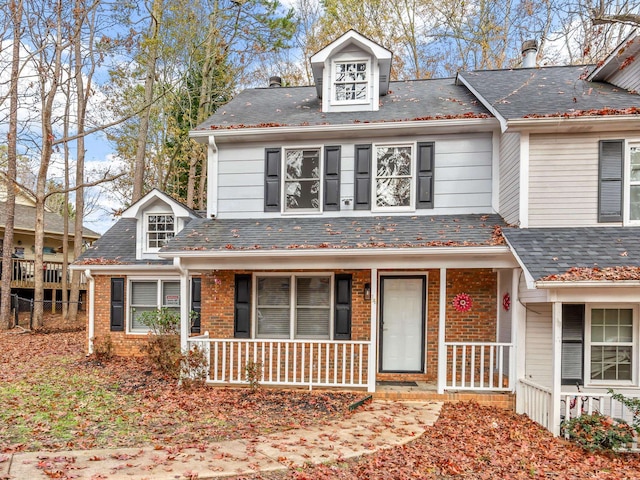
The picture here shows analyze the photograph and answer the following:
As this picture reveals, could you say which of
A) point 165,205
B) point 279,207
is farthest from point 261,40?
point 279,207

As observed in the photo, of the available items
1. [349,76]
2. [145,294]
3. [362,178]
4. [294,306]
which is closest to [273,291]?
[294,306]

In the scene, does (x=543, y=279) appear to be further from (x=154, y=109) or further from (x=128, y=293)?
(x=154, y=109)

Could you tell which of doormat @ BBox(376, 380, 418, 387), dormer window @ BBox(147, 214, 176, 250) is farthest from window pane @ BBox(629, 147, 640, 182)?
dormer window @ BBox(147, 214, 176, 250)

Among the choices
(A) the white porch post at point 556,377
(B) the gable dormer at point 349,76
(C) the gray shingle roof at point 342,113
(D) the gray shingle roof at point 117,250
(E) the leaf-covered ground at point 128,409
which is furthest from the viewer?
(D) the gray shingle roof at point 117,250

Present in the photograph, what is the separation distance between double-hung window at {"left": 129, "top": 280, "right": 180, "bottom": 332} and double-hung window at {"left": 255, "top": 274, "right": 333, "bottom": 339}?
3107 mm

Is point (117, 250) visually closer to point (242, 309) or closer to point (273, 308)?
point (242, 309)

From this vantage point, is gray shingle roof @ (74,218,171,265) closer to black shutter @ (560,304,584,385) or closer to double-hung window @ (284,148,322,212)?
double-hung window @ (284,148,322,212)

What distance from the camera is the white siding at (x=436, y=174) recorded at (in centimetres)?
918

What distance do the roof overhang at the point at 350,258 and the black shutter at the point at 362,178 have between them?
1.73 metres

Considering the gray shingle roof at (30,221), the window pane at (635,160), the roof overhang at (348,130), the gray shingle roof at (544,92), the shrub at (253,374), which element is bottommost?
the shrub at (253,374)

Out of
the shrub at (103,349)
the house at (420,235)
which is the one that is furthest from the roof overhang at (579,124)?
the shrub at (103,349)

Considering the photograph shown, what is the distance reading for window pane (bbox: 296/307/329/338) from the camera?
30.8 feet

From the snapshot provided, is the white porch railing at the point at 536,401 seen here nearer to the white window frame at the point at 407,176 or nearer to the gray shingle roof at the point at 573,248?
the gray shingle roof at the point at 573,248

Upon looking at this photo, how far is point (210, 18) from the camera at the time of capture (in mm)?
18906
